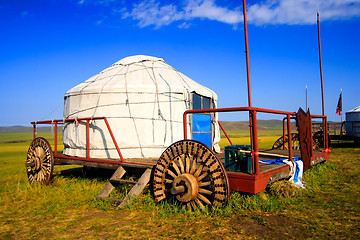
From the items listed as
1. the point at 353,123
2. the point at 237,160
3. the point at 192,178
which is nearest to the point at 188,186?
the point at 192,178

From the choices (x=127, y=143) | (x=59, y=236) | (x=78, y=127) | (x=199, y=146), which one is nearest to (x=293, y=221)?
(x=199, y=146)

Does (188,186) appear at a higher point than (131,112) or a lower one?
lower

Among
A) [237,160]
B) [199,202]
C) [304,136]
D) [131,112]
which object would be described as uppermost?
[131,112]

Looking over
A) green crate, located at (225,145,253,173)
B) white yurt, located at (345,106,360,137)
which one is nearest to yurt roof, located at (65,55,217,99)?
green crate, located at (225,145,253,173)

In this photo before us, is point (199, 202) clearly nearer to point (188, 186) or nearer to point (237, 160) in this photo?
point (188, 186)

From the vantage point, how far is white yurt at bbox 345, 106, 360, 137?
15.9 meters

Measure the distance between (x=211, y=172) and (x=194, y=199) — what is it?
531mm

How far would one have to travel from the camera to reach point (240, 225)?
379 centimetres

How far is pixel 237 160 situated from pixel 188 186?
2.92 feet

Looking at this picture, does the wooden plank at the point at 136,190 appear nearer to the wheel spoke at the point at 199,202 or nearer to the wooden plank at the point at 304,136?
the wheel spoke at the point at 199,202

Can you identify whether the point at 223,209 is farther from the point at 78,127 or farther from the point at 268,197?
the point at 78,127

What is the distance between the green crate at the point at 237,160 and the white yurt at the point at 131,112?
3.24 m

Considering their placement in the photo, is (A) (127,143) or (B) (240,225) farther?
(A) (127,143)

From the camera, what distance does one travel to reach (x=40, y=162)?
7301 millimetres
